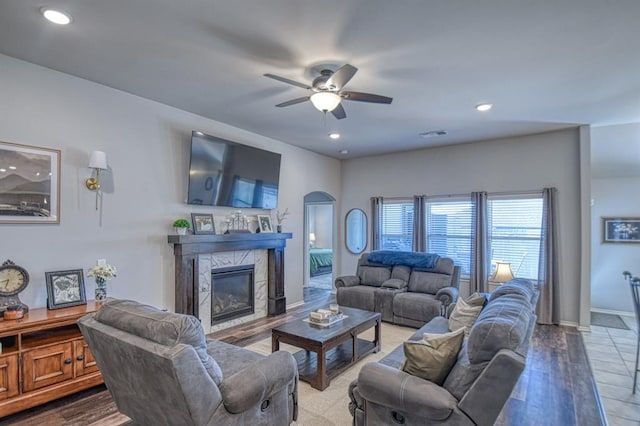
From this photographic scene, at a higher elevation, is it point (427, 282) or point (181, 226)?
point (181, 226)

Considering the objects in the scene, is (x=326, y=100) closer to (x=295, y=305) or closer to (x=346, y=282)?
(x=346, y=282)

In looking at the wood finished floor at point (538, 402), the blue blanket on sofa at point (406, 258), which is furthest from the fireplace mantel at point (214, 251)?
the blue blanket on sofa at point (406, 258)

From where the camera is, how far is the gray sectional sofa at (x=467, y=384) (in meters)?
1.70

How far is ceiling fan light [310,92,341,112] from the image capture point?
292cm

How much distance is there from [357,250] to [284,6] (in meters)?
5.66

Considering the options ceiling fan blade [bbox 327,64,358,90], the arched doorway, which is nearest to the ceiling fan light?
ceiling fan blade [bbox 327,64,358,90]

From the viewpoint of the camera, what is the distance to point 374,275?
5.70m

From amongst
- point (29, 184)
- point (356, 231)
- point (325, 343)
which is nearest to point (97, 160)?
point (29, 184)

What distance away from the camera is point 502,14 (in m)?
2.28

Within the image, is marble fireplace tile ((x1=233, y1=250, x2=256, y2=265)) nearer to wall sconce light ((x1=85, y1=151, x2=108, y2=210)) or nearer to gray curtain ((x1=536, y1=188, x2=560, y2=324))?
wall sconce light ((x1=85, y1=151, x2=108, y2=210))

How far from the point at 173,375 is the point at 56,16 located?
2.55 m

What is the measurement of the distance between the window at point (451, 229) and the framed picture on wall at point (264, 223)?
2.99m

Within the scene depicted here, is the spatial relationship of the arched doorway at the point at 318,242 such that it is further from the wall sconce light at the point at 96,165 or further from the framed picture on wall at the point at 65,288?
the framed picture on wall at the point at 65,288

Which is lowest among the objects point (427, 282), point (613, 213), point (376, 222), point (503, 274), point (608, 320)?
point (608, 320)
